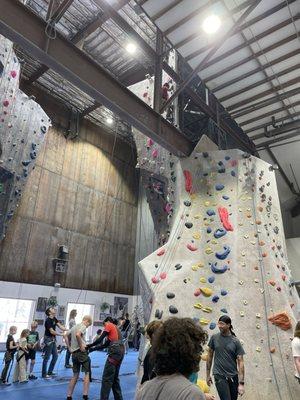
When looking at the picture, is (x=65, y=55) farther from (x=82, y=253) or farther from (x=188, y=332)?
(x=82, y=253)

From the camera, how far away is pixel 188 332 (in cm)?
137

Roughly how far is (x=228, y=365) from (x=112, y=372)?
1.89 meters

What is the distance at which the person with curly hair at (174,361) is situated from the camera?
49.0 inches

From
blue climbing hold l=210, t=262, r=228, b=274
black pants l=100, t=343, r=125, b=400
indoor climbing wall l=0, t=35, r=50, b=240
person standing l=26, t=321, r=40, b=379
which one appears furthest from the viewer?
indoor climbing wall l=0, t=35, r=50, b=240

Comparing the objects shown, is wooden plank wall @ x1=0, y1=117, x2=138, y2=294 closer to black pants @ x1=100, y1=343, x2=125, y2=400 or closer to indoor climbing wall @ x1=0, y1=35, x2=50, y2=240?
indoor climbing wall @ x1=0, y1=35, x2=50, y2=240

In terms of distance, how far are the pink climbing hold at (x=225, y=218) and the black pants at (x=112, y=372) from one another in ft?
8.78

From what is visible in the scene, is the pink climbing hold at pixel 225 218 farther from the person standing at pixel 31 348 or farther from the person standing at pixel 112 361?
the person standing at pixel 31 348

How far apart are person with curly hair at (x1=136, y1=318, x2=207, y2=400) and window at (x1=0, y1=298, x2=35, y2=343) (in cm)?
1247

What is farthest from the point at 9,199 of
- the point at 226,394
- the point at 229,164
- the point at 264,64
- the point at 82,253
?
the point at 226,394

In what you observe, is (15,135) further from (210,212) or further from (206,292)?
(206,292)

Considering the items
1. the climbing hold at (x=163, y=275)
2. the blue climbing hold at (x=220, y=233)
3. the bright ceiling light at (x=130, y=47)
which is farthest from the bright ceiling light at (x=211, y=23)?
the bright ceiling light at (x=130, y=47)

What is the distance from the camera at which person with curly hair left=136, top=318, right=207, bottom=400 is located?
1.25 metres

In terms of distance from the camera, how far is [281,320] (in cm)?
503

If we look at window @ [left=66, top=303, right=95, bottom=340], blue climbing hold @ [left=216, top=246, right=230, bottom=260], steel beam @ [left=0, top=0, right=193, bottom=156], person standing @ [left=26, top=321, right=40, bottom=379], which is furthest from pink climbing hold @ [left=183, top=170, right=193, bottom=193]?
window @ [left=66, top=303, right=95, bottom=340]
